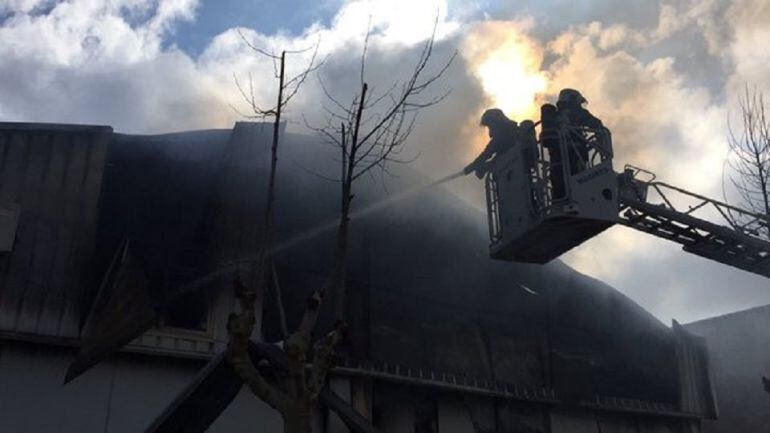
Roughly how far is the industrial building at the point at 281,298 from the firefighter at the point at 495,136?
250 centimetres

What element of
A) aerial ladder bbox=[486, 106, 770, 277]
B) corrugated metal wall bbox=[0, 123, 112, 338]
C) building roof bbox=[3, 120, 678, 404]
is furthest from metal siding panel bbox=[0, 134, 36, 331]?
aerial ladder bbox=[486, 106, 770, 277]

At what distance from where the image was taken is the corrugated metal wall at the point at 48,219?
954cm

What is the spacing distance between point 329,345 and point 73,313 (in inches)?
203

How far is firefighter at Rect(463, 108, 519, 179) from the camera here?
1162 cm

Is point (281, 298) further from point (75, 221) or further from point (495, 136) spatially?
point (495, 136)

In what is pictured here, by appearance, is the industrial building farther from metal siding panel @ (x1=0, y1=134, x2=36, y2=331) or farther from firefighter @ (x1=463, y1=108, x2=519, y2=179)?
firefighter @ (x1=463, y1=108, x2=519, y2=179)

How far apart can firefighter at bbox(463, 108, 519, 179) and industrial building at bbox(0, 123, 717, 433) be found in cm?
250

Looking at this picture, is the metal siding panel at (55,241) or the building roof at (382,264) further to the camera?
the building roof at (382,264)

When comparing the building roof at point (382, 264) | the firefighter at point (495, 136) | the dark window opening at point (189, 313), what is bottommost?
the dark window opening at point (189, 313)

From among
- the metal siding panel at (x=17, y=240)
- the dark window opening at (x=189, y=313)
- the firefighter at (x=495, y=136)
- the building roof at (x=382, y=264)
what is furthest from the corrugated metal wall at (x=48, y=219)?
the firefighter at (x=495, y=136)

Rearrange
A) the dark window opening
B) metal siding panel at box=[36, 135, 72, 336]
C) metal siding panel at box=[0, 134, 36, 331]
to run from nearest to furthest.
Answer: metal siding panel at box=[0, 134, 36, 331]
metal siding panel at box=[36, 135, 72, 336]
the dark window opening

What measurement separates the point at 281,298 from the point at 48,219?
3569 mm

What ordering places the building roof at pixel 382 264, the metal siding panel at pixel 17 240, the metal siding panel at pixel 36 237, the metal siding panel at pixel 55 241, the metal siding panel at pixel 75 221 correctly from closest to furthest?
the metal siding panel at pixel 17 240 → the metal siding panel at pixel 36 237 → the metal siding panel at pixel 55 241 → the metal siding panel at pixel 75 221 → the building roof at pixel 382 264

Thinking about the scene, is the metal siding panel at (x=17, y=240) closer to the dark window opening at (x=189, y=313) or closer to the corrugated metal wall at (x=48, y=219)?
the corrugated metal wall at (x=48, y=219)
